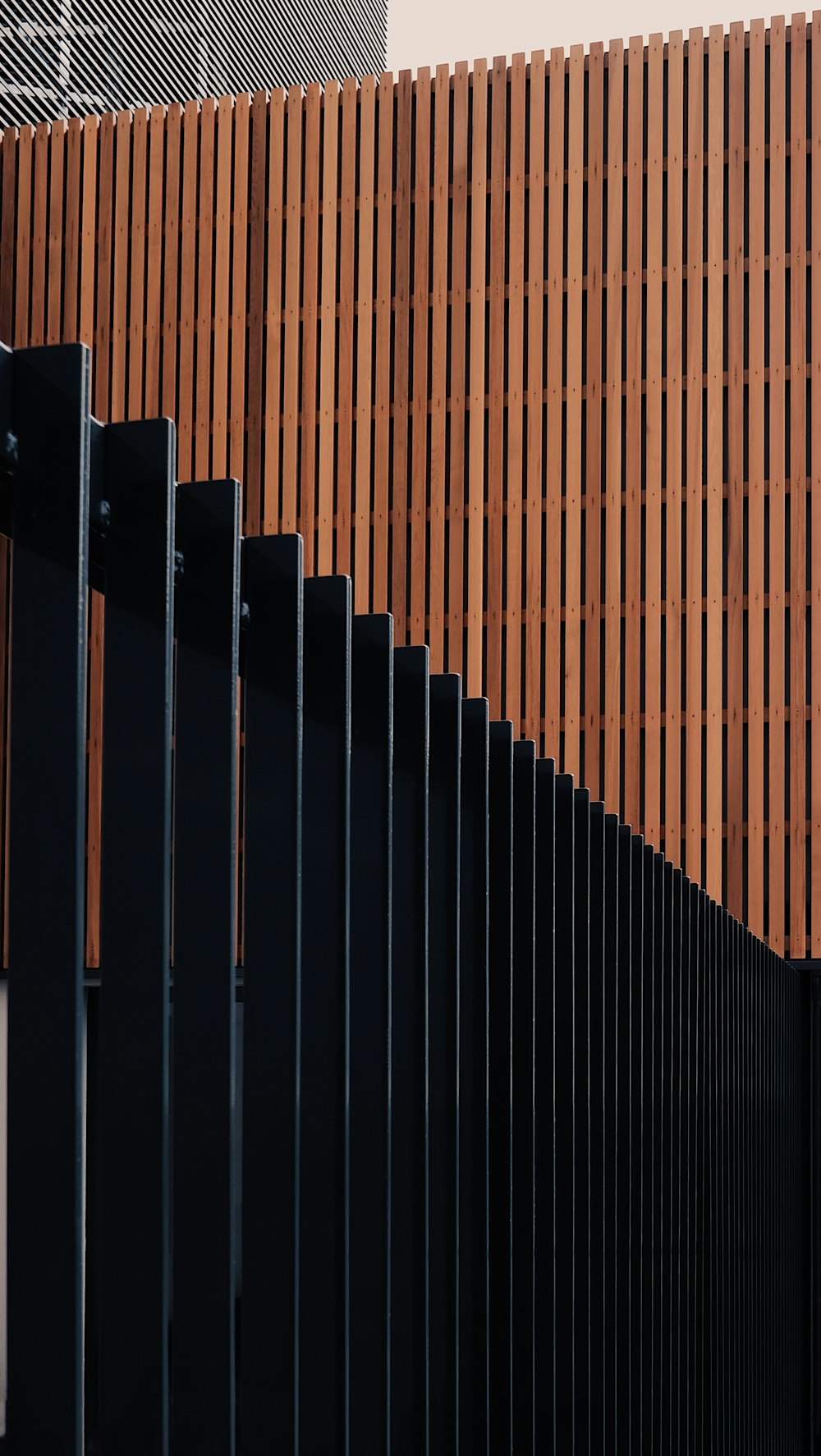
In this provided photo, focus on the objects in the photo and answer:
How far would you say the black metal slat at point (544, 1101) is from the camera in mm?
2824

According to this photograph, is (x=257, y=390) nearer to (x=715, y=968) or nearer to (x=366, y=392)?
(x=366, y=392)

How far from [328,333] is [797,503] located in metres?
4.25

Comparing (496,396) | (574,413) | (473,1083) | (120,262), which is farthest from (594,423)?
(473,1083)

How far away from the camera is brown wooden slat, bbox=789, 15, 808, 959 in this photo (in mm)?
13117

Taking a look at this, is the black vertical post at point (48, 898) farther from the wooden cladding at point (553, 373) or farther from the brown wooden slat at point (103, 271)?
the brown wooden slat at point (103, 271)

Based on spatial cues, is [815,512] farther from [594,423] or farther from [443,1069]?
[443,1069]

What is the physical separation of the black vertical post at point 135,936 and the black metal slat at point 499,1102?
120cm

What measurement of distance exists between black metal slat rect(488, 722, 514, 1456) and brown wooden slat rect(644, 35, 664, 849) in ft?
36.0

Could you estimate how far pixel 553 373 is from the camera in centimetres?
1407

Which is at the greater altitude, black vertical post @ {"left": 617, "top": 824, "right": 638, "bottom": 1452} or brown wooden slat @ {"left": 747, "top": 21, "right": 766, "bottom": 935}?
brown wooden slat @ {"left": 747, "top": 21, "right": 766, "bottom": 935}

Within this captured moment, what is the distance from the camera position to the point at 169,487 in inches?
55.0

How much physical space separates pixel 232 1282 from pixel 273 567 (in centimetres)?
66

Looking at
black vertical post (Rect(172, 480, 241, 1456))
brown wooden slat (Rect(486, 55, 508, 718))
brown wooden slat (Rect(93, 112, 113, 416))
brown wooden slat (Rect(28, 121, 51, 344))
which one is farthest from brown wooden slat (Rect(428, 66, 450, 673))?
black vertical post (Rect(172, 480, 241, 1456))

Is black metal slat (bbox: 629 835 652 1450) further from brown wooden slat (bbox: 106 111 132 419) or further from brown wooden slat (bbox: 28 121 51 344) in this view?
brown wooden slat (bbox: 28 121 51 344)
